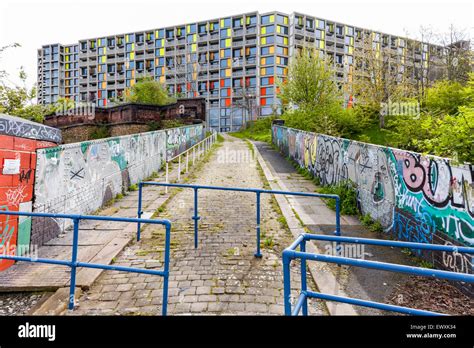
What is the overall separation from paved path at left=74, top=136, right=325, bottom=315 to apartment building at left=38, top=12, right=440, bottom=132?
44.1m

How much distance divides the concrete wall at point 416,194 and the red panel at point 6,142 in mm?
6468

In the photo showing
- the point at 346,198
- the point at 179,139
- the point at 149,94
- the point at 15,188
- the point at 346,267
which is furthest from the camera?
the point at 149,94

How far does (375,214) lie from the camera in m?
6.58

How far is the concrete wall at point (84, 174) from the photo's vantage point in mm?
5566

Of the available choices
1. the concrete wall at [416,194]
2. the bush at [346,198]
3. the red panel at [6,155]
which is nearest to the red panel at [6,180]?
the red panel at [6,155]

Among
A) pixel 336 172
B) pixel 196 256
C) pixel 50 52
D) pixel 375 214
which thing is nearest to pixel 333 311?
pixel 196 256

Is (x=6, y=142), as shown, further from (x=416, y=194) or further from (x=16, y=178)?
(x=416, y=194)

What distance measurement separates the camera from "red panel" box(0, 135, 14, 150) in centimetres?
457

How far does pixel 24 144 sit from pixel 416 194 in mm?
6538

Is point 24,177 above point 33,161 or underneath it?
underneath

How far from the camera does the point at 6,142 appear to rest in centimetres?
465

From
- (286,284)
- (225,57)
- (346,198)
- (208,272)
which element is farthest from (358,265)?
(225,57)

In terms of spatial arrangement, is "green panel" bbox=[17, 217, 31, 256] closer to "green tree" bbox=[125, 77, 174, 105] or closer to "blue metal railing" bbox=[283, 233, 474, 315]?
"blue metal railing" bbox=[283, 233, 474, 315]

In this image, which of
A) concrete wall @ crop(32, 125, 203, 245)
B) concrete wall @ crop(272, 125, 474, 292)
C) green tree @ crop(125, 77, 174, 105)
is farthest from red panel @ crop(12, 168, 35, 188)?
green tree @ crop(125, 77, 174, 105)
